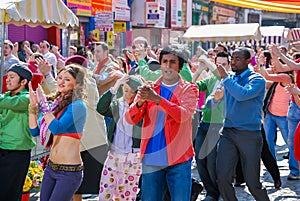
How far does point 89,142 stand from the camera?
578cm

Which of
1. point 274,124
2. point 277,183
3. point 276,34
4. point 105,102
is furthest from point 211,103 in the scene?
point 276,34

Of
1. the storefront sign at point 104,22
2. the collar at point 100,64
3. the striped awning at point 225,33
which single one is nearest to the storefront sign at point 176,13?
the striped awning at point 225,33

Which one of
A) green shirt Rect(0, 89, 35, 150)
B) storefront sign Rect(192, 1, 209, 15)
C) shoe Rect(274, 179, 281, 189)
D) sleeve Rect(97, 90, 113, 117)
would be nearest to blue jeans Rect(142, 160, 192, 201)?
sleeve Rect(97, 90, 113, 117)

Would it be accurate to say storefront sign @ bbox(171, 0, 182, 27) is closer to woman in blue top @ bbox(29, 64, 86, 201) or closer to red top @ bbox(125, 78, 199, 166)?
woman in blue top @ bbox(29, 64, 86, 201)

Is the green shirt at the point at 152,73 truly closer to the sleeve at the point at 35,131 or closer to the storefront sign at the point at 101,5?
the sleeve at the point at 35,131

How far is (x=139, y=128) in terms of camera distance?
529 cm

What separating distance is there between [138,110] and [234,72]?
4.96 ft

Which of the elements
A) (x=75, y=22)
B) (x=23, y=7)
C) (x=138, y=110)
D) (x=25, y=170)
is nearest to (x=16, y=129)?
(x=25, y=170)

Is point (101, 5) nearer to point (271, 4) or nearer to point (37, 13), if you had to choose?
point (271, 4)

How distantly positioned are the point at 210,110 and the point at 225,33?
446 inches

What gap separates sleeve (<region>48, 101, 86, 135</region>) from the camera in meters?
4.45

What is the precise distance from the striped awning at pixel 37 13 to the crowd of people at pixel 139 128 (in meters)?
1.20

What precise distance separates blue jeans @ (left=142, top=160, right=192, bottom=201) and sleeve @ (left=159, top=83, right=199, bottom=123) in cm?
42

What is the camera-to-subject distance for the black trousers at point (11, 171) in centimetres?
512
